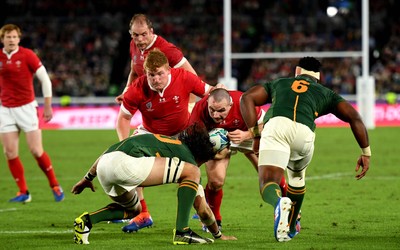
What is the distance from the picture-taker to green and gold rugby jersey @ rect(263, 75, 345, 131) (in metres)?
8.61

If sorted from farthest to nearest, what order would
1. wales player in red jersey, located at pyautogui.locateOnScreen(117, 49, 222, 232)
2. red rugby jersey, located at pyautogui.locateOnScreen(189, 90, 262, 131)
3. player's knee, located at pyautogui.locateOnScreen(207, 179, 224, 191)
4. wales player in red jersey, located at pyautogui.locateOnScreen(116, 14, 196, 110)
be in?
wales player in red jersey, located at pyautogui.locateOnScreen(116, 14, 196, 110) < player's knee, located at pyautogui.locateOnScreen(207, 179, 224, 191) < wales player in red jersey, located at pyautogui.locateOnScreen(117, 49, 222, 232) < red rugby jersey, located at pyautogui.locateOnScreen(189, 90, 262, 131)

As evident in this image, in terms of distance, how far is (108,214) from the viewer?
8.82 meters

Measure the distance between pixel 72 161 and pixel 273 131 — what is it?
1150 centimetres

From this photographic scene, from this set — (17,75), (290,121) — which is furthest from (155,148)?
(17,75)

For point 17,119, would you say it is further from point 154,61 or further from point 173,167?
point 173,167

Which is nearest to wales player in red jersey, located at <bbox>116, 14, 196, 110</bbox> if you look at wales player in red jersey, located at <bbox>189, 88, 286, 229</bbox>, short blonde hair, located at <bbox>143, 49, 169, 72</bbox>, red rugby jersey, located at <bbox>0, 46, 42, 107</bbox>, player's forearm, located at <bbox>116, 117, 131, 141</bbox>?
player's forearm, located at <bbox>116, 117, 131, 141</bbox>

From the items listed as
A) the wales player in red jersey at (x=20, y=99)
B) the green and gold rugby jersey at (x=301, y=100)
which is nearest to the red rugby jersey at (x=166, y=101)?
the green and gold rugby jersey at (x=301, y=100)

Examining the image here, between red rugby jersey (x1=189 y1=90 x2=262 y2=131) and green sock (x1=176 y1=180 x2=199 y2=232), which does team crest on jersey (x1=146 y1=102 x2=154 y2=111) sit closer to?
red rugby jersey (x1=189 y1=90 x2=262 y2=131)

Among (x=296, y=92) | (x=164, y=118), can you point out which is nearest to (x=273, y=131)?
(x=296, y=92)

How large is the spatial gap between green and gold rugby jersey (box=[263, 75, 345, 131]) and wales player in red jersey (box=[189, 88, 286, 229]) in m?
0.50

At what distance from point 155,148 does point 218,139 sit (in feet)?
2.15

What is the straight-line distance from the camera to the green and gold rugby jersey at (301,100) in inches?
339

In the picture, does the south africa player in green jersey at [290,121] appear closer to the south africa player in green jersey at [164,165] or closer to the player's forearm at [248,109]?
the player's forearm at [248,109]

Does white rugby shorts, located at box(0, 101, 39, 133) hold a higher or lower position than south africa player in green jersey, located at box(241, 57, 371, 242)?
lower
